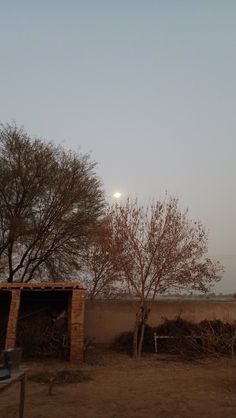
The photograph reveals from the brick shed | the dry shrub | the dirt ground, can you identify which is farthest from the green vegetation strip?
the dry shrub

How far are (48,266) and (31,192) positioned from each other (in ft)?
13.9

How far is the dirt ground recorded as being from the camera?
10.1 metres

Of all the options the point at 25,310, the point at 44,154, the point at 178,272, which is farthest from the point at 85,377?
the point at 44,154

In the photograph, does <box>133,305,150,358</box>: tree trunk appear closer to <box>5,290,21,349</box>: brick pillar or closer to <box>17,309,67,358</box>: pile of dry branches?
<box>17,309,67,358</box>: pile of dry branches

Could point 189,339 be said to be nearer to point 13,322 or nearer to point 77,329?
point 77,329

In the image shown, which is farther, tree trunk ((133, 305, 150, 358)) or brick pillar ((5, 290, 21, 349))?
tree trunk ((133, 305, 150, 358))

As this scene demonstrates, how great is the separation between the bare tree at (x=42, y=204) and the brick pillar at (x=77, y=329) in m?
6.50

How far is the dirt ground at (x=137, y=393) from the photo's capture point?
10141 millimetres

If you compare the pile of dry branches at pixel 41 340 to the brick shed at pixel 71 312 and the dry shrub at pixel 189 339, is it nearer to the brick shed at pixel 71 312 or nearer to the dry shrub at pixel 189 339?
the brick shed at pixel 71 312

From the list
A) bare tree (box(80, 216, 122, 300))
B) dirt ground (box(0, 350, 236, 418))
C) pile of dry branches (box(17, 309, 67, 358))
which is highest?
bare tree (box(80, 216, 122, 300))

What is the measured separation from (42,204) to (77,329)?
8.03 m

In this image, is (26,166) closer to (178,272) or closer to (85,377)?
(178,272)

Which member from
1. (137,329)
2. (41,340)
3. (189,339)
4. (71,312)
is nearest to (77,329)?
(71,312)

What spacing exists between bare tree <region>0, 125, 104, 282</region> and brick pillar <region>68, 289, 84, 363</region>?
21.3ft
